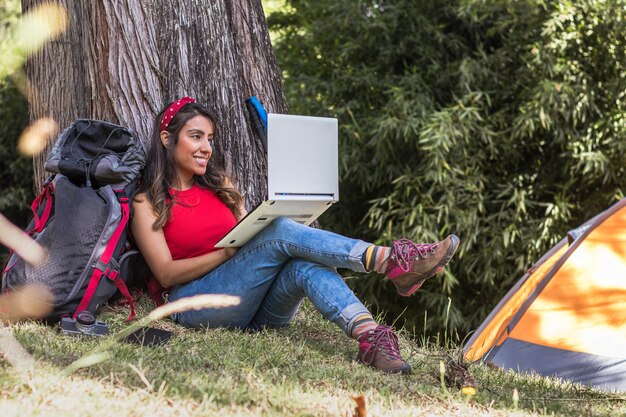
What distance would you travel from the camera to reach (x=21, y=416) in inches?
65.7

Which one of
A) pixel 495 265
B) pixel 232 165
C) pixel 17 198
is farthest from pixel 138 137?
pixel 17 198

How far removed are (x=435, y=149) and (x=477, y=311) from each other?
1.49m

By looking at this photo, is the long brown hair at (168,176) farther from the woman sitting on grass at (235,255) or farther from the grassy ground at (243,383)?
the grassy ground at (243,383)

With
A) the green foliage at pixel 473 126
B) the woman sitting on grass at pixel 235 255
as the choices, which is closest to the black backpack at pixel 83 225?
the woman sitting on grass at pixel 235 255

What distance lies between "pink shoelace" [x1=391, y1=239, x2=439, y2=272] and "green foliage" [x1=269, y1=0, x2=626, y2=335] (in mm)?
3470

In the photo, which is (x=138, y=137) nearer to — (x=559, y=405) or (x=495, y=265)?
(x=559, y=405)

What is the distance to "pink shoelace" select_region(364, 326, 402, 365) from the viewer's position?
255 centimetres

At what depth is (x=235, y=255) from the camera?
113 inches

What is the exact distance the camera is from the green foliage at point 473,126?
20.1ft

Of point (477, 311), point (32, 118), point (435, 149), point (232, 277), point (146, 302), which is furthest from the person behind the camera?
point (477, 311)

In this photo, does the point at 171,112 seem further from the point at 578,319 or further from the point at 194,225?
the point at 578,319

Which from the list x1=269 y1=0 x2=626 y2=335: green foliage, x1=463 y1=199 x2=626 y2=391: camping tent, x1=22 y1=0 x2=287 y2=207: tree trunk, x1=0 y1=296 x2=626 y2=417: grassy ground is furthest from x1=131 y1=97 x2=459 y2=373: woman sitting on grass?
x1=269 y1=0 x2=626 y2=335: green foliage

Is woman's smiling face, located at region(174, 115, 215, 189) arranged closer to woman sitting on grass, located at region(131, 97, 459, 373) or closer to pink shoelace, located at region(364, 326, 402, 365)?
woman sitting on grass, located at region(131, 97, 459, 373)

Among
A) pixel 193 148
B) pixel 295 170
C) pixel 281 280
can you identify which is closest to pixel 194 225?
pixel 193 148
